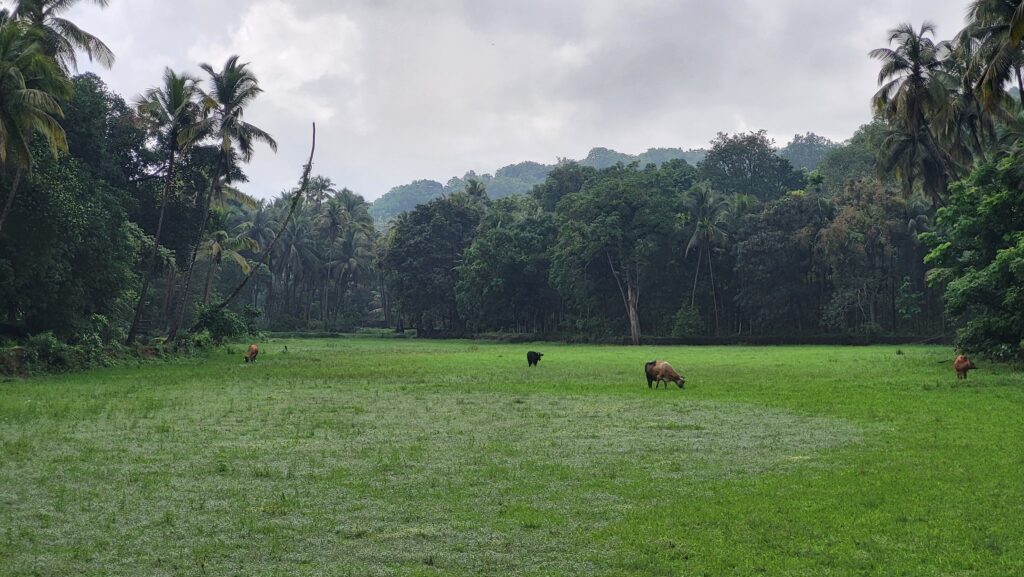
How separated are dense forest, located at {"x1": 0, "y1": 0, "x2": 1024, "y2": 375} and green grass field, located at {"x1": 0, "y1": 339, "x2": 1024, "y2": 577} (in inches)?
441

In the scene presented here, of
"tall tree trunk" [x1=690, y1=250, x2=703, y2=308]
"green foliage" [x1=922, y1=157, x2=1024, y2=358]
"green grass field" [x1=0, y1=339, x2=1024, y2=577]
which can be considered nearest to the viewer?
"green grass field" [x1=0, y1=339, x2=1024, y2=577]

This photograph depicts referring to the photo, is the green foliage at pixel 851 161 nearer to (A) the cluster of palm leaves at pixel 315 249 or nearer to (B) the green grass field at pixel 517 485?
(A) the cluster of palm leaves at pixel 315 249

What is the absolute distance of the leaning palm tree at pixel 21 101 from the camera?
26.4 metres

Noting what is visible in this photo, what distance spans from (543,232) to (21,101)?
171 feet

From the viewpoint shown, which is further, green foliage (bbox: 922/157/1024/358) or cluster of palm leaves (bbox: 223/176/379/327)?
cluster of palm leaves (bbox: 223/176/379/327)

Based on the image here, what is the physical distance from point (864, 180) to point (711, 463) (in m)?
55.1

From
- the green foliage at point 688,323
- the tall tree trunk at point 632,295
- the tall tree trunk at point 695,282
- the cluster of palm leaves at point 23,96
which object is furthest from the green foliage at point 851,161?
the cluster of palm leaves at point 23,96

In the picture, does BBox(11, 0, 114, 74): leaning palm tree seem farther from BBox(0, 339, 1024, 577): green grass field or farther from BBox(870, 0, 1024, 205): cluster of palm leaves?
BBox(870, 0, 1024, 205): cluster of palm leaves

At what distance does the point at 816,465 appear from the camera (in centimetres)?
1134

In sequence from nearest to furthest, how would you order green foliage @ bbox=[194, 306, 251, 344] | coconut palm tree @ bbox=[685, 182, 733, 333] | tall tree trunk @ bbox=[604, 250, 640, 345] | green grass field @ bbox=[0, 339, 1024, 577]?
green grass field @ bbox=[0, 339, 1024, 577]
green foliage @ bbox=[194, 306, 251, 344]
coconut palm tree @ bbox=[685, 182, 733, 333]
tall tree trunk @ bbox=[604, 250, 640, 345]

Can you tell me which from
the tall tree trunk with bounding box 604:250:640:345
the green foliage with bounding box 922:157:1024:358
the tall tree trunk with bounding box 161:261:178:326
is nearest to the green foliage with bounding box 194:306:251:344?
the tall tree trunk with bounding box 161:261:178:326

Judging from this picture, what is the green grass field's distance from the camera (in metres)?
7.42

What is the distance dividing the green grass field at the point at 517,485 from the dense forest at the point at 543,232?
1121cm

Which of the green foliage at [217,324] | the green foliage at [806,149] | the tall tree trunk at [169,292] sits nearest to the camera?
the green foliage at [217,324]
